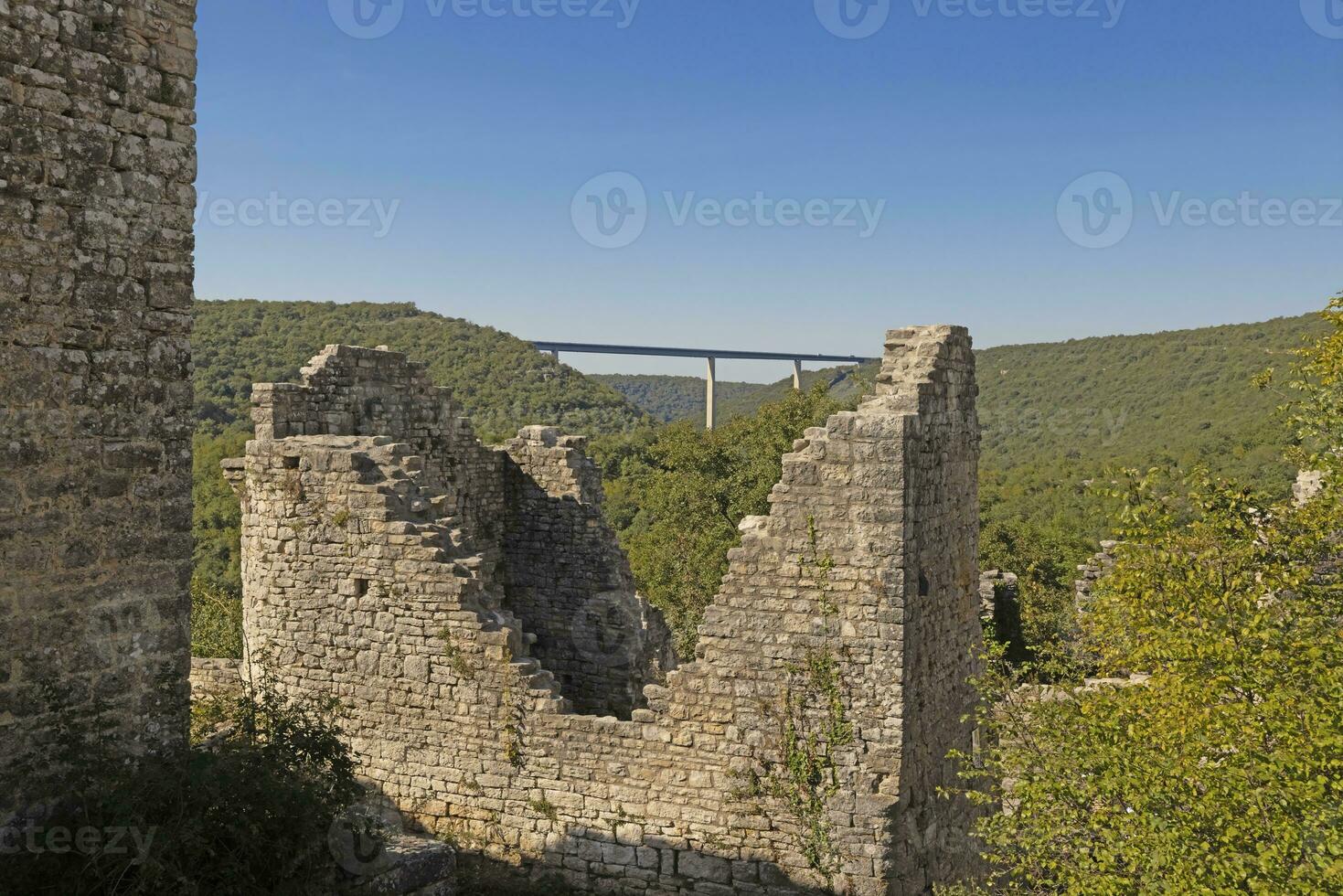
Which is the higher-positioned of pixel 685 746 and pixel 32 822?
pixel 32 822

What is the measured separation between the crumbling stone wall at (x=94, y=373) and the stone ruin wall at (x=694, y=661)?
3746 millimetres

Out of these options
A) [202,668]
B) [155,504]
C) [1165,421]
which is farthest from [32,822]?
[1165,421]

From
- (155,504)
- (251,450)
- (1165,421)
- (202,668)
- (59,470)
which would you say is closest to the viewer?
(59,470)

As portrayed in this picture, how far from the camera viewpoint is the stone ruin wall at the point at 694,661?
8.44m

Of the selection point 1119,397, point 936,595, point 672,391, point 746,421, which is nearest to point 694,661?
point 936,595

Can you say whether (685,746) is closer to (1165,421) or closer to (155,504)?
(155,504)

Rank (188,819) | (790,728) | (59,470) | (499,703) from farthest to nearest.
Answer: (499,703)
(790,728)
(59,470)
(188,819)

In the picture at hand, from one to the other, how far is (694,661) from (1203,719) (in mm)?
3917

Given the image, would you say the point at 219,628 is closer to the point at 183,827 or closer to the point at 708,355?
the point at 183,827

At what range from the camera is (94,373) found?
5.31 meters

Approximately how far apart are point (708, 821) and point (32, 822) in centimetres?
529

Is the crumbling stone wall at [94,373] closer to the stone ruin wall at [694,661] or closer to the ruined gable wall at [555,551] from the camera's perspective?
the stone ruin wall at [694,661]

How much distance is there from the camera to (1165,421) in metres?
55.1

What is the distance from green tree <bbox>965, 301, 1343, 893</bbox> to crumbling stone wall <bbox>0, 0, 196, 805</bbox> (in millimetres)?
6181
